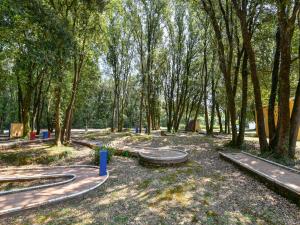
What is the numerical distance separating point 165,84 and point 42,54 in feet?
67.0

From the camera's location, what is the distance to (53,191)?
6.11m

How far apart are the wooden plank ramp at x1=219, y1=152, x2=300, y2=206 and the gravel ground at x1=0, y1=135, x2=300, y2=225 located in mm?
174

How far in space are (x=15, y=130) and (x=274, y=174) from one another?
19.6m

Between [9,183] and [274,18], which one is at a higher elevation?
[274,18]

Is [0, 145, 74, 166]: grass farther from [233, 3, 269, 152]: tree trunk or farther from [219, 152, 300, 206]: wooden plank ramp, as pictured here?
[233, 3, 269, 152]: tree trunk

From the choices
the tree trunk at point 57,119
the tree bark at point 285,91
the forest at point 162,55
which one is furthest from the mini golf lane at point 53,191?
the tree bark at point 285,91

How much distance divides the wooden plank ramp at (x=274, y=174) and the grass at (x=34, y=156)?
772 centimetres

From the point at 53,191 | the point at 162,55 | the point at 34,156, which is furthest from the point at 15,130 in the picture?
the point at 53,191

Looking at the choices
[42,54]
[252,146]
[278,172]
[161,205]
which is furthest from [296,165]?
[42,54]

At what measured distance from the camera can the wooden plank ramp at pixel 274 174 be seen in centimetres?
531

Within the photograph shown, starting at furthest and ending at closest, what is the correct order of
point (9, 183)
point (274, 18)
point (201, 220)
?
point (274, 18), point (9, 183), point (201, 220)

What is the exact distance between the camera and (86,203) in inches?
216

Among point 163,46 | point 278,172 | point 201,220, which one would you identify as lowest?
point 201,220

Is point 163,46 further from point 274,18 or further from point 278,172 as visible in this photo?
point 278,172
